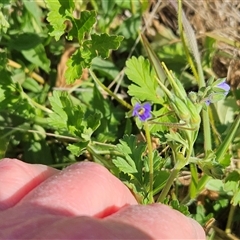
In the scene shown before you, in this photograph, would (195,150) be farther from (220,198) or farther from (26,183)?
(26,183)

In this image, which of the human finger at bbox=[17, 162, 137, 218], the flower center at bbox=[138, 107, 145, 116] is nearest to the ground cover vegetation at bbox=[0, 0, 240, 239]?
the flower center at bbox=[138, 107, 145, 116]

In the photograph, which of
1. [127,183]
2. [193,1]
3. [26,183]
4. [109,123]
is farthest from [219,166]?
[193,1]

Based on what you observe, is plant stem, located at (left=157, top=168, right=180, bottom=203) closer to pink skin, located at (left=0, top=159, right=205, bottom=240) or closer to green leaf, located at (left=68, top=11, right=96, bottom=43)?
pink skin, located at (left=0, top=159, right=205, bottom=240)

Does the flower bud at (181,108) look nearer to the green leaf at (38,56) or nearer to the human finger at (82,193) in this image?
the human finger at (82,193)

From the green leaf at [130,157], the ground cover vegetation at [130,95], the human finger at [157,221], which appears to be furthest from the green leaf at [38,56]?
the human finger at [157,221]

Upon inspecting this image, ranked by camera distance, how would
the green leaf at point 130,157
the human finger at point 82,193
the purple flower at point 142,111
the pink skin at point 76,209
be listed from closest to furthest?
1. the pink skin at point 76,209
2. the human finger at point 82,193
3. the purple flower at point 142,111
4. the green leaf at point 130,157

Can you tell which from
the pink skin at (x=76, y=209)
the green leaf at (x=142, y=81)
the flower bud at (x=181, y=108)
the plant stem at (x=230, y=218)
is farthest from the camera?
the plant stem at (x=230, y=218)

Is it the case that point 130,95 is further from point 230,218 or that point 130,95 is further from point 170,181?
point 230,218
